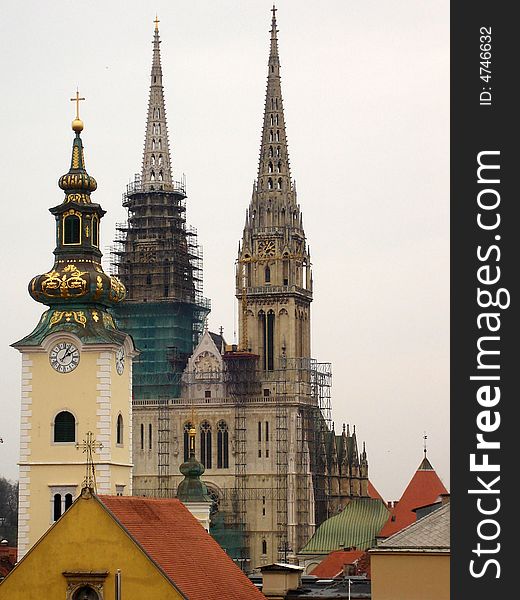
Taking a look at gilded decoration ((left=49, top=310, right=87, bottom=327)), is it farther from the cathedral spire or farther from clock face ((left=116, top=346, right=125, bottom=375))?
the cathedral spire

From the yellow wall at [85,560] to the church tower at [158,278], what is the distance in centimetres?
9146

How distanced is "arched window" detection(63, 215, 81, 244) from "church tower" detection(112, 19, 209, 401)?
8003cm

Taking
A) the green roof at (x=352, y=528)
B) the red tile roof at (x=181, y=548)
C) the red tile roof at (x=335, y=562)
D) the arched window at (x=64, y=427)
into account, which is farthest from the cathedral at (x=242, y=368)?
the red tile roof at (x=181, y=548)

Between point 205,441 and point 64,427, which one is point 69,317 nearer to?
point 64,427

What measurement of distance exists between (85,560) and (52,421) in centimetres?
990

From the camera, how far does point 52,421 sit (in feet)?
173

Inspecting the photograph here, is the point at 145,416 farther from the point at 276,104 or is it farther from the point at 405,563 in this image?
the point at 405,563

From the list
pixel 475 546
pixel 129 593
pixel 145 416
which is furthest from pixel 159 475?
pixel 475 546

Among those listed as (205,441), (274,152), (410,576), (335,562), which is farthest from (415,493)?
(410,576)

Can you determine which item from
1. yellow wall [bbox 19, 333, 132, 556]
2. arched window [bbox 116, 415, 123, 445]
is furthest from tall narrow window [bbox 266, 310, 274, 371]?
yellow wall [bbox 19, 333, 132, 556]

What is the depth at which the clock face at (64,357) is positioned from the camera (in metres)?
52.9

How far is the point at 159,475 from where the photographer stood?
138 meters

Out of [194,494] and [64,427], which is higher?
[194,494]

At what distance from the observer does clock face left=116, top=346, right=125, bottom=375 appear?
53.5 metres
